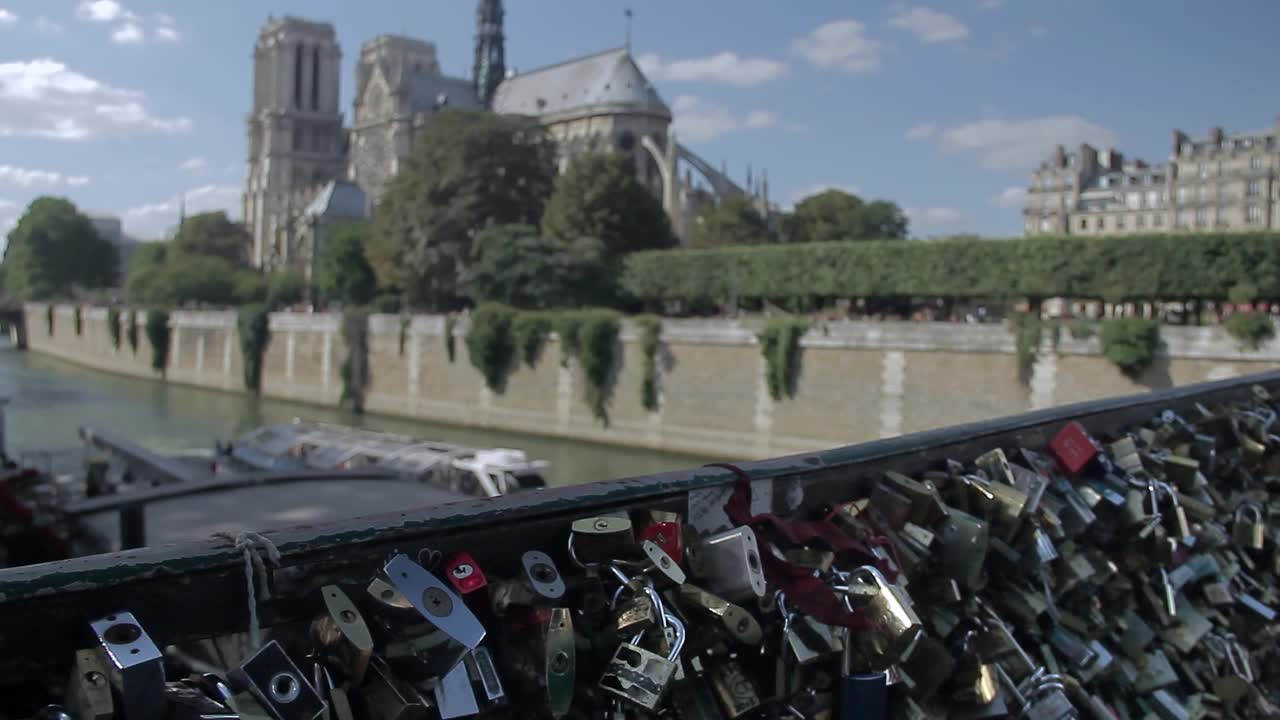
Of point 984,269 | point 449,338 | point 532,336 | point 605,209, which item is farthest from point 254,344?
point 984,269

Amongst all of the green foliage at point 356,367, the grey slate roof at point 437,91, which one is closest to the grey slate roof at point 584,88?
the grey slate roof at point 437,91

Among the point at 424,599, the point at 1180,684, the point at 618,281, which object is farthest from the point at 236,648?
the point at 618,281

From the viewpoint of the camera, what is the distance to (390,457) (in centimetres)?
2028

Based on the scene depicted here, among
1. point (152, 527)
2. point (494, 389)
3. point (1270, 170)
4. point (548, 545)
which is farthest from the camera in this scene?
point (1270, 170)

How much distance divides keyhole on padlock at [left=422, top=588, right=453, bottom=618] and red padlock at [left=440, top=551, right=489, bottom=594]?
1.5 inches

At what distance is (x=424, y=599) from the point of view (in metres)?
1.63

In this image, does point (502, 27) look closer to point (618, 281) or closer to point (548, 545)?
point (618, 281)

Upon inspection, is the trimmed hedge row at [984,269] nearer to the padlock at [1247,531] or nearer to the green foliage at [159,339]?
the padlock at [1247,531]

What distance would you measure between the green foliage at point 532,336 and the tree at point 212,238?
56.2 m

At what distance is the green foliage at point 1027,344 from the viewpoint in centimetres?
2311

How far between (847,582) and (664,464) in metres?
25.0

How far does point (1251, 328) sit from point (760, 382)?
1053 cm

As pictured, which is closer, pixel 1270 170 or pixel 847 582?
pixel 847 582

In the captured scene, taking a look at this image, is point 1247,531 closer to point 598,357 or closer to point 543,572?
point 543,572
